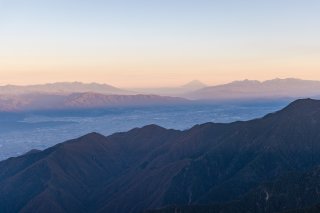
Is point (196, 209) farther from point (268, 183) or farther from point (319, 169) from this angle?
point (319, 169)

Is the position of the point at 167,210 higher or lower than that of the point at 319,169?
lower

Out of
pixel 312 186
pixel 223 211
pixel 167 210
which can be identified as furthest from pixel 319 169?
pixel 167 210

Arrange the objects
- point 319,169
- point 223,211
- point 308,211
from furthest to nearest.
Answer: point 319,169 < point 223,211 < point 308,211

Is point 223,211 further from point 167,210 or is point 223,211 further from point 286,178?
point 286,178

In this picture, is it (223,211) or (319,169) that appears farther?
(319,169)

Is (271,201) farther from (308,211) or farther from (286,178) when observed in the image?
(308,211)

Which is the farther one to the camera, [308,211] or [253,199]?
[253,199]

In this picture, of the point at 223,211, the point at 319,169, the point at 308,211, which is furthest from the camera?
the point at 319,169

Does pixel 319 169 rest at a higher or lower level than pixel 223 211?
higher

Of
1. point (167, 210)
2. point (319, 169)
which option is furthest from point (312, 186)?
point (167, 210)
